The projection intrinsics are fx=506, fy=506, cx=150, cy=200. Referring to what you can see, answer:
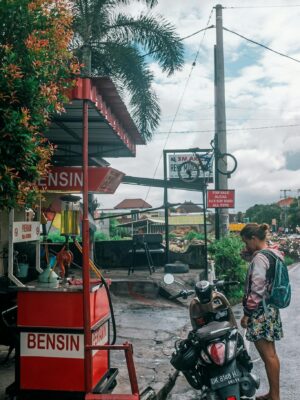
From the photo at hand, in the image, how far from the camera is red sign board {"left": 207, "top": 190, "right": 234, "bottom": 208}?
14742 millimetres

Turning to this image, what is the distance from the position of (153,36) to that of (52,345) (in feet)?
45.3

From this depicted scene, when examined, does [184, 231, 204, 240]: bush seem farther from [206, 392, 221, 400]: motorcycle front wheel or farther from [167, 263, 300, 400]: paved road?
[206, 392, 221, 400]: motorcycle front wheel

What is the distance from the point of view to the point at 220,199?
14852mm

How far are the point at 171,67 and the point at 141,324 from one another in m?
10.4

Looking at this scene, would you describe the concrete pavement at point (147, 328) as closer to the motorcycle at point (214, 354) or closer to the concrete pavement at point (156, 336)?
the concrete pavement at point (156, 336)

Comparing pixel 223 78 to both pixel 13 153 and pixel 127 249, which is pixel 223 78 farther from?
pixel 13 153

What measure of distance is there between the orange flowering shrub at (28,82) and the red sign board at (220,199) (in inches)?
411

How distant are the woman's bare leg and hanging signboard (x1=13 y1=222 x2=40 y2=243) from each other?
8.47ft

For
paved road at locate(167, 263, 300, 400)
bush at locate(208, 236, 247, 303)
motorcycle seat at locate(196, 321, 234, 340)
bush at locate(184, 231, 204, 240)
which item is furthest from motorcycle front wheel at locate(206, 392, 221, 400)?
bush at locate(184, 231, 204, 240)

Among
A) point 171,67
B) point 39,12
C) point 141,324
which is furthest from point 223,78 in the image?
point 39,12

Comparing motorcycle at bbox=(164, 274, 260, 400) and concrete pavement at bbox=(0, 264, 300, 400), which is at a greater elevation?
motorcycle at bbox=(164, 274, 260, 400)

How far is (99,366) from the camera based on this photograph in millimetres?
4477

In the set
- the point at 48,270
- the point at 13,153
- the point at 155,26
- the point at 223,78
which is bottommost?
the point at 48,270

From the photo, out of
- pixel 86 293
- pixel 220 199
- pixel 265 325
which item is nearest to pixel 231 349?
pixel 265 325
